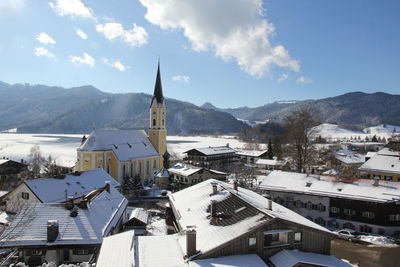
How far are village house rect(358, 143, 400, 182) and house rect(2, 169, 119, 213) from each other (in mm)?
40384

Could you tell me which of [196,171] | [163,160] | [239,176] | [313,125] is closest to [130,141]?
[163,160]

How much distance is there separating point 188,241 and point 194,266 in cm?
112

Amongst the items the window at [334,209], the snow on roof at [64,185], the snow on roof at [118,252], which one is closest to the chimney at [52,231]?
the snow on roof at [118,252]

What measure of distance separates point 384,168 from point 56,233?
46.3 meters

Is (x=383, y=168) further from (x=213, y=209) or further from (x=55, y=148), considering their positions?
(x=55, y=148)

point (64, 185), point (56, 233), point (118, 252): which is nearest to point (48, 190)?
point (64, 185)

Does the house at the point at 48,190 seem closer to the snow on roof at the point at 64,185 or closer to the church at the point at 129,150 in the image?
the snow on roof at the point at 64,185

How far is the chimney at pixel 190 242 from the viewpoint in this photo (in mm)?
13148

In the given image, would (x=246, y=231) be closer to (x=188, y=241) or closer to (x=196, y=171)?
(x=188, y=241)

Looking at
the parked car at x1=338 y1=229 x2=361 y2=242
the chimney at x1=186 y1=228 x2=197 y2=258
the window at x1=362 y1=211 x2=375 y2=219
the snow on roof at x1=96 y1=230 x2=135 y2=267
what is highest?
the chimney at x1=186 y1=228 x2=197 y2=258

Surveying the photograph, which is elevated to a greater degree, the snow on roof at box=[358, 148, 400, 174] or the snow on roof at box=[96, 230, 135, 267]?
the snow on roof at box=[358, 148, 400, 174]

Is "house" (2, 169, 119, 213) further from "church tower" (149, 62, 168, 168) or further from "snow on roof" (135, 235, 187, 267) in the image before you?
"church tower" (149, 62, 168, 168)

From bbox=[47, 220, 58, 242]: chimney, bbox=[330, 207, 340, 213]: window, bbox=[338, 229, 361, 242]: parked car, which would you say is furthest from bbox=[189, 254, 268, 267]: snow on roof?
bbox=[330, 207, 340, 213]: window

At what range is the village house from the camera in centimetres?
4370
